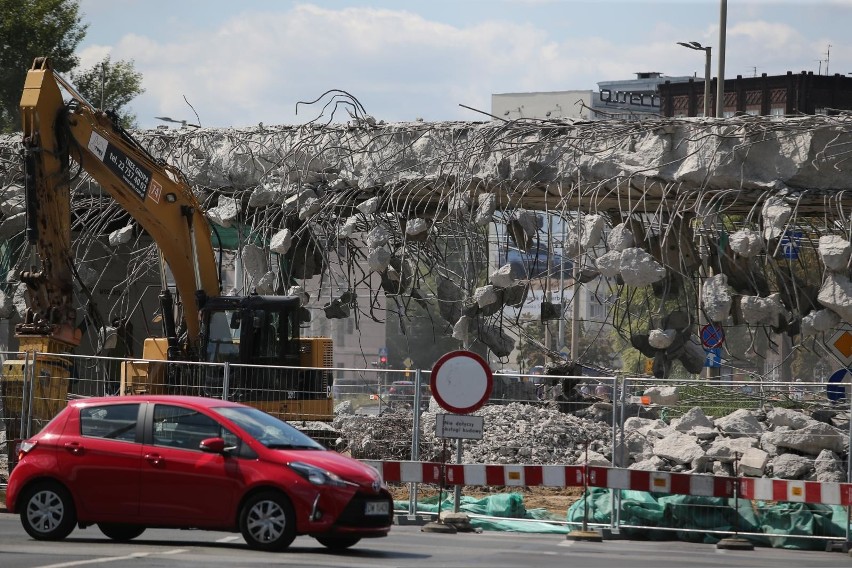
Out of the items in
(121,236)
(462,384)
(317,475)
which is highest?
(121,236)

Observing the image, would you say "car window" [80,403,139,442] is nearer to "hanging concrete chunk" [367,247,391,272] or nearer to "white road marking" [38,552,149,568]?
"white road marking" [38,552,149,568]

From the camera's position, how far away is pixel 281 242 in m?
22.8

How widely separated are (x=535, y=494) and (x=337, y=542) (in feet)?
20.6

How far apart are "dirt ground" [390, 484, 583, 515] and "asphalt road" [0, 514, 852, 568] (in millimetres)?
2430

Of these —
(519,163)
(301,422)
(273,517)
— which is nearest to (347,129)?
(519,163)

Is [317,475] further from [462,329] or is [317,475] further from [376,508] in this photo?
[462,329]

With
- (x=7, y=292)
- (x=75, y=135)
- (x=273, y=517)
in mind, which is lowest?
(x=273, y=517)

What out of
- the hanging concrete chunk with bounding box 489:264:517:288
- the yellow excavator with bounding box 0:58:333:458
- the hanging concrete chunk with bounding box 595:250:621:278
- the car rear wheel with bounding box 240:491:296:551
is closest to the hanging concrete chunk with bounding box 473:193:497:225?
the hanging concrete chunk with bounding box 489:264:517:288

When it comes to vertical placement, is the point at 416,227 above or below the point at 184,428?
above

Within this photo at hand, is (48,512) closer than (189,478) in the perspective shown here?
No

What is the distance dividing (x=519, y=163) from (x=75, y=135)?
6819 mm

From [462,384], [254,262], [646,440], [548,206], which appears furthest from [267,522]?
[254,262]

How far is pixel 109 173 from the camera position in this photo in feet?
62.3

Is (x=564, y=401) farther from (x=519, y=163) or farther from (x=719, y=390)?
(x=519, y=163)
